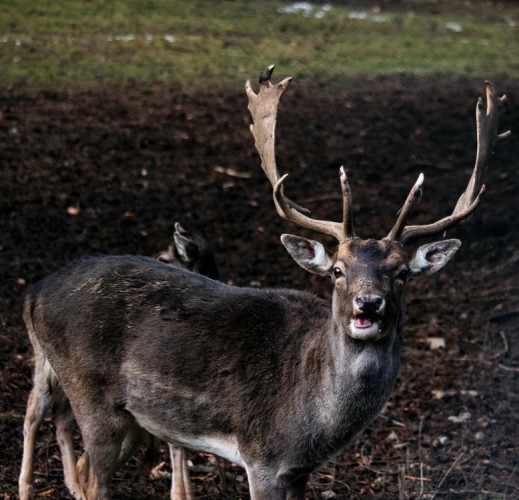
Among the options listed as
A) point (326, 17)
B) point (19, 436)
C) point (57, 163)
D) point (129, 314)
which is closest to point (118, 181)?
point (57, 163)

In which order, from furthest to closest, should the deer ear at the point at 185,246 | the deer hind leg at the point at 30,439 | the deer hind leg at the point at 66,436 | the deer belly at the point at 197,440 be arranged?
the deer ear at the point at 185,246 < the deer hind leg at the point at 66,436 < the deer hind leg at the point at 30,439 < the deer belly at the point at 197,440

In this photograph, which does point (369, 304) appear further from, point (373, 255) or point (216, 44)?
point (216, 44)

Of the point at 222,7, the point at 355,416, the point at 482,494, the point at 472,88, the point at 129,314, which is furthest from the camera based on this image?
the point at 222,7

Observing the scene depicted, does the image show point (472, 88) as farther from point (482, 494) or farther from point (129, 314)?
point (129, 314)

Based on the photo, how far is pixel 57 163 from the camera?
1013 cm

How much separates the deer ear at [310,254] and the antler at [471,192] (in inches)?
12.7

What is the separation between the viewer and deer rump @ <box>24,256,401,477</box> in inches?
207

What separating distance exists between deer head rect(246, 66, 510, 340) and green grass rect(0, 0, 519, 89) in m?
6.94

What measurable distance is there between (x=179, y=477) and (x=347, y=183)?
6.60ft

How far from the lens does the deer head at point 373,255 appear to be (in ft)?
16.1

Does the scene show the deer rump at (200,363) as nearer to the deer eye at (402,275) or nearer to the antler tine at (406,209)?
the deer eye at (402,275)

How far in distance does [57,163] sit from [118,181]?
23.8 inches

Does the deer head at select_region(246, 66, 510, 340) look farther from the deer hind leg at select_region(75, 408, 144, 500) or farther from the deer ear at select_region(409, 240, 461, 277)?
the deer hind leg at select_region(75, 408, 144, 500)

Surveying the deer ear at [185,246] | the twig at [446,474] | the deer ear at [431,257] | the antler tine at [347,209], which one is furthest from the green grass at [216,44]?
the deer ear at [431,257]
